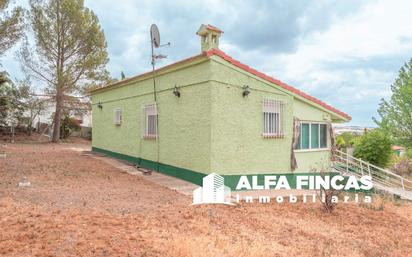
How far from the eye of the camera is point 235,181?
35.1 ft

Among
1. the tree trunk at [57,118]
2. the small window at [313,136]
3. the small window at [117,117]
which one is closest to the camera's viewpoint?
the small window at [313,136]

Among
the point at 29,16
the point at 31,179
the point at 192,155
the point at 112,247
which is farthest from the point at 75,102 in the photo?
the point at 112,247

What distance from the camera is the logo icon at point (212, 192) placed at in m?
9.06

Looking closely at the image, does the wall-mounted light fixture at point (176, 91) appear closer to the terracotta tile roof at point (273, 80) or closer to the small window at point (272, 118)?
the terracotta tile roof at point (273, 80)

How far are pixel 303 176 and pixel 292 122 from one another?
2396mm

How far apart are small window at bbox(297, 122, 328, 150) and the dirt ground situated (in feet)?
12.8

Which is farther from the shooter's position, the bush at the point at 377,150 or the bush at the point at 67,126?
the bush at the point at 67,126

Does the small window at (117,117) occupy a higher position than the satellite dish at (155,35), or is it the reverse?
the satellite dish at (155,35)

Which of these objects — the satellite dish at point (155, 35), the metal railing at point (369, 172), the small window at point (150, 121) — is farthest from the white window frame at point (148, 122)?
the metal railing at point (369, 172)

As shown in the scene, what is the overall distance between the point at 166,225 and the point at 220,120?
476cm

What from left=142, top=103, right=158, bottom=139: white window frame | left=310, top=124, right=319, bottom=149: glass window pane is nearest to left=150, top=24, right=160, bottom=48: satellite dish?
left=142, top=103, right=158, bottom=139: white window frame

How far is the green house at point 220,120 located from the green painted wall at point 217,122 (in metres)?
0.03

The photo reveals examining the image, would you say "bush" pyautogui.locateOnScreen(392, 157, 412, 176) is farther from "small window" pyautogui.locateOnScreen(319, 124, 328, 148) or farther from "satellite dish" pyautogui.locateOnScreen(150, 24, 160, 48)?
"satellite dish" pyautogui.locateOnScreen(150, 24, 160, 48)

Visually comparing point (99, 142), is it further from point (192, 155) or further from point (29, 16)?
point (29, 16)
